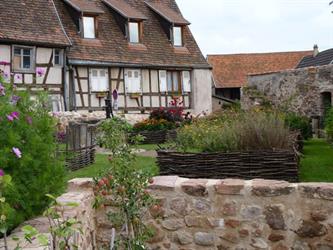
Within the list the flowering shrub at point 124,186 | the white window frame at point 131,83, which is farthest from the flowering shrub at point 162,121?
the flowering shrub at point 124,186

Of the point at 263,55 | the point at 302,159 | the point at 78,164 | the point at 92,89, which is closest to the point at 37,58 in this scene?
the point at 92,89

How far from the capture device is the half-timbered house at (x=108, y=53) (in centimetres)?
2145

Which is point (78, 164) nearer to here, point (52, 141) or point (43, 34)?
point (52, 141)

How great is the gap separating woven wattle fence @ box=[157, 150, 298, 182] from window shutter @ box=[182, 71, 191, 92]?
1970 cm

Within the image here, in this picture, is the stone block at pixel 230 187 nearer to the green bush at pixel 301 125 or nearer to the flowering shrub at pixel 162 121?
the green bush at pixel 301 125

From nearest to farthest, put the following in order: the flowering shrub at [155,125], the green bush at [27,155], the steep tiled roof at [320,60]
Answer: the green bush at [27,155] → the flowering shrub at [155,125] → the steep tiled roof at [320,60]

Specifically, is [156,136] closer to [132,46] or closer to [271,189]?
[132,46]

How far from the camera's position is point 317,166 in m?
8.97

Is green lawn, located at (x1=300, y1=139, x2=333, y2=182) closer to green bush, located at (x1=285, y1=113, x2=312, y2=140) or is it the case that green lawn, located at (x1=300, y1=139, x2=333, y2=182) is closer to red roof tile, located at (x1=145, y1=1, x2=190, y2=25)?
green bush, located at (x1=285, y1=113, x2=312, y2=140)

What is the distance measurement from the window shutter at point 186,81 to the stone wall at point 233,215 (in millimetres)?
21592

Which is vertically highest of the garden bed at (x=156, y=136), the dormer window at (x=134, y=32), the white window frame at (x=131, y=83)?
the dormer window at (x=134, y=32)

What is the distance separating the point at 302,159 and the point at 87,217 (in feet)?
19.5

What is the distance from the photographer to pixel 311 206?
16.8ft

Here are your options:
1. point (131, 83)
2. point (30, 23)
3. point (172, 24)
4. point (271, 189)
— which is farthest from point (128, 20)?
point (271, 189)
